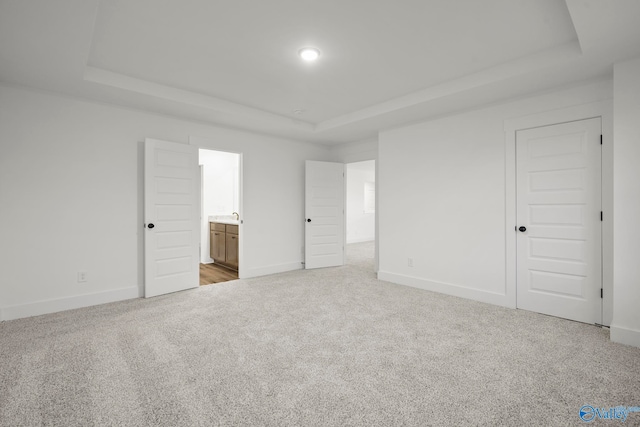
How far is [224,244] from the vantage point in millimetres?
5648

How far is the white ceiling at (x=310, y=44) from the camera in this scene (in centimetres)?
205

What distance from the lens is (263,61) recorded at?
282 centimetres

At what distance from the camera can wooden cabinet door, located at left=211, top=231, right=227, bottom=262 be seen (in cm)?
569

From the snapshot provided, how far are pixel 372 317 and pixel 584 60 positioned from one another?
2.96 metres

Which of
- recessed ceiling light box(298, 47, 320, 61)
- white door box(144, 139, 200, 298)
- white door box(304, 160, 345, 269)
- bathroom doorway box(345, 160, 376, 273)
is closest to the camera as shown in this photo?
recessed ceiling light box(298, 47, 320, 61)

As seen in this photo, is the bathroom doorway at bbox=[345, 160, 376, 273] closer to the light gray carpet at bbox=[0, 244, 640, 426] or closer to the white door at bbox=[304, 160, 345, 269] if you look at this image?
the white door at bbox=[304, 160, 345, 269]

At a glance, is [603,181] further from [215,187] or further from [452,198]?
[215,187]

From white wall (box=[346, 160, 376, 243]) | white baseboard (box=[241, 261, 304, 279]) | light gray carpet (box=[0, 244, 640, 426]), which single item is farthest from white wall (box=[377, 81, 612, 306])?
white wall (box=[346, 160, 376, 243])

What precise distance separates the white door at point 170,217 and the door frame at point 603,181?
395 cm

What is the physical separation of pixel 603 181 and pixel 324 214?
382 cm

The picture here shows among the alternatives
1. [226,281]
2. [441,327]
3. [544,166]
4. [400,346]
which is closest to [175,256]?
[226,281]

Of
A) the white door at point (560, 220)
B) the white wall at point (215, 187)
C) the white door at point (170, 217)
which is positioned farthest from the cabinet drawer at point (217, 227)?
the white door at point (560, 220)
